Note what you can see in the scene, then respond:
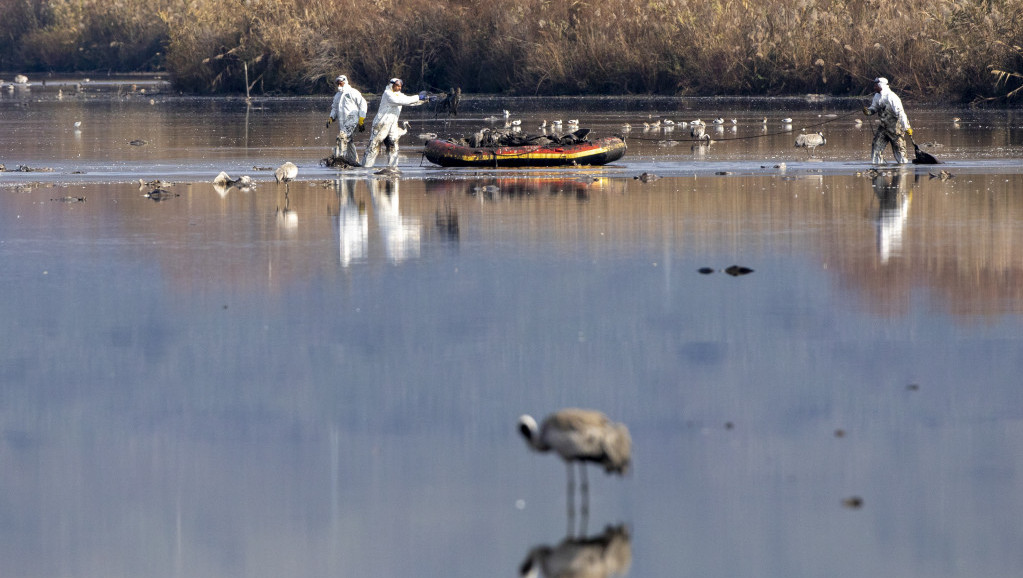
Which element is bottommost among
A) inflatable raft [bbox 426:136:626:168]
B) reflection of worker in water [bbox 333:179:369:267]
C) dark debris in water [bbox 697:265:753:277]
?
dark debris in water [bbox 697:265:753:277]

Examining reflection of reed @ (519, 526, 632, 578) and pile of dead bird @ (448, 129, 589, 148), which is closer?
reflection of reed @ (519, 526, 632, 578)

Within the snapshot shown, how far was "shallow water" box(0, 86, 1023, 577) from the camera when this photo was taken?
21.4 feet

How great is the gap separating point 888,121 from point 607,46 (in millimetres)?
31184

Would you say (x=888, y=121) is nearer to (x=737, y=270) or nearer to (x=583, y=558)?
(x=737, y=270)

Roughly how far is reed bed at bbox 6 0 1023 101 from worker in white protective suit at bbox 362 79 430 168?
21837 mm

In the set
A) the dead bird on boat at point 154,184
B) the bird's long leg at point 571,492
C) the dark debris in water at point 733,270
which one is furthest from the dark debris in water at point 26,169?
the bird's long leg at point 571,492

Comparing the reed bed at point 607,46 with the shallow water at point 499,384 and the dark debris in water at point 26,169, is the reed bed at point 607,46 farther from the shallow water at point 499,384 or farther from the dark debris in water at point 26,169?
the shallow water at point 499,384

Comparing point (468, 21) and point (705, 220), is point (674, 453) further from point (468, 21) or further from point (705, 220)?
point (468, 21)

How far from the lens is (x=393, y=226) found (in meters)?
17.2

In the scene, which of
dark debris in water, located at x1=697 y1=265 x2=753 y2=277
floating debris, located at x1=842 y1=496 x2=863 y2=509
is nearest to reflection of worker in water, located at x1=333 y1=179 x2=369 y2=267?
dark debris in water, located at x1=697 y1=265 x2=753 y2=277

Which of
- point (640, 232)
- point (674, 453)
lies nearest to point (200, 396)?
point (674, 453)

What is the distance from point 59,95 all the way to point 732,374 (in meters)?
59.5

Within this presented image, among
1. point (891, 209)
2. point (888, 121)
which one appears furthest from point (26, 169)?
point (891, 209)

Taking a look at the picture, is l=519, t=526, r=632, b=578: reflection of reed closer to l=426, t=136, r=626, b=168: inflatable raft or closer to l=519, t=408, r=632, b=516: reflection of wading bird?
l=519, t=408, r=632, b=516: reflection of wading bird
